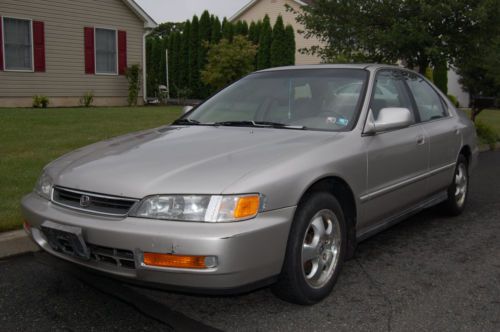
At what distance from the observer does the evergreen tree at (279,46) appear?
2542cm

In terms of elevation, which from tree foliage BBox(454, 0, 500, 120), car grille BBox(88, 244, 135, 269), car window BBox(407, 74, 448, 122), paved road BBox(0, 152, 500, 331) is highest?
tree foliage BBox(454, 0, 500, 120)

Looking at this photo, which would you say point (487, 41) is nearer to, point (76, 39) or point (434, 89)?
point (434, 89)

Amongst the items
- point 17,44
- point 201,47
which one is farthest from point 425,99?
point 201,47

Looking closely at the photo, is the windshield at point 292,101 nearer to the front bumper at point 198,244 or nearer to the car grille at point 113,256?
the front bumper at point 198,244

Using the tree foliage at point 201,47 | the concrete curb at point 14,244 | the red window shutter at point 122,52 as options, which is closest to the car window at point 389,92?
the concrete curb at point 14,244

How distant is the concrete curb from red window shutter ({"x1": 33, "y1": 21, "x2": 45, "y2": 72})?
41.1 ft

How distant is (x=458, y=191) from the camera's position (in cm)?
548

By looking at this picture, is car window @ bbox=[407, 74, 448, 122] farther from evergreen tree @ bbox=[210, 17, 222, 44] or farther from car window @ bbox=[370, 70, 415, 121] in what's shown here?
evergreen tree @ bbox=[210, 17, 222, 44]

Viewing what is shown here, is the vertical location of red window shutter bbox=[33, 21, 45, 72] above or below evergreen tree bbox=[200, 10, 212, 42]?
below

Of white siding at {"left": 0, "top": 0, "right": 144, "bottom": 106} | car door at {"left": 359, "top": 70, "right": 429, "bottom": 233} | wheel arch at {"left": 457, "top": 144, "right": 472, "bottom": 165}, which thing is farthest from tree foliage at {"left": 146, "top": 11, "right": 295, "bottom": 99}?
car door at {"left": 359, "top": 70, "right": 429, "bottom": 233}

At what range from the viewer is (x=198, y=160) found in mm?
3094

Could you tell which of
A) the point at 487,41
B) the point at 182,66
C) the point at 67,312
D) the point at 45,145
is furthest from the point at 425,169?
the point at 182,66

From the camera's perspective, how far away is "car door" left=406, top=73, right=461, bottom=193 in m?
4.73

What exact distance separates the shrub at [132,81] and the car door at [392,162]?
13.9 meters
